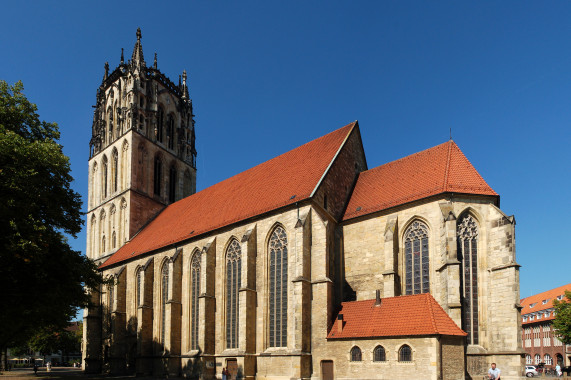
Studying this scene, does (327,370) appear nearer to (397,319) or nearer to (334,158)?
(397,319)

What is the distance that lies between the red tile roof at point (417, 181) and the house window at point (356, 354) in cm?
678

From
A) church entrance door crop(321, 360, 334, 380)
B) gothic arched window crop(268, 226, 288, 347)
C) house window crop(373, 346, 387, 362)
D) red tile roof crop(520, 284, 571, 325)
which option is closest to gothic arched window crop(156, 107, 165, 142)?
gothic arched window crop(268, 226, 288, 347)

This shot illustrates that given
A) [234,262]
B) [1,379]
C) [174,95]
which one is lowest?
[1,379]

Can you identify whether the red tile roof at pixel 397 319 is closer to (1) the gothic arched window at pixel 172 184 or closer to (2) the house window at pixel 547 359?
(1) the gothic arched window at pixel 172 184

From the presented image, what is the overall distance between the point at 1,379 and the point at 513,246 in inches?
1184

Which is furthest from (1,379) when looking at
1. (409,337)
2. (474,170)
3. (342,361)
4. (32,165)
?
(474,170)

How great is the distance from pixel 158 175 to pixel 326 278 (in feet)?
78.4

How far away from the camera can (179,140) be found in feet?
142

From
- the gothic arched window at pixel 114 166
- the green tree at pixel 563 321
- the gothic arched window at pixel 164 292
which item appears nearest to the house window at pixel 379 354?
the gothic arched window at pixel 164 292

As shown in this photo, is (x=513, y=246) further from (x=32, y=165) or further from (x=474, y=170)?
(x=32, y=165)

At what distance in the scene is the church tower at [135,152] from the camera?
38.7 meters

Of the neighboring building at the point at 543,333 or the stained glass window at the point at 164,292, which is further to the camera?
the neighboring building at the point at 543,333

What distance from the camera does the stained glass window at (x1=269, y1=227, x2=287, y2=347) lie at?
22.5 metres

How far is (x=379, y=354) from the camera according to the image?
18703 millimetres
